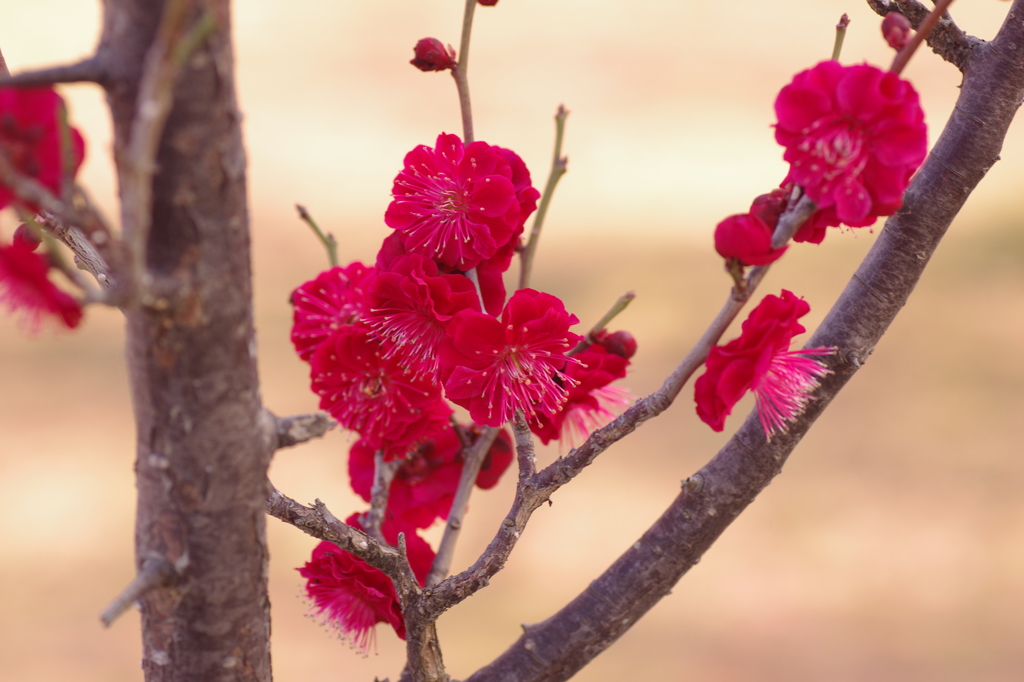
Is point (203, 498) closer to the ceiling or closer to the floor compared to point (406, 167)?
closer to the floor

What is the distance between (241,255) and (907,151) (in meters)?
0.20

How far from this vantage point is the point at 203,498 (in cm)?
27

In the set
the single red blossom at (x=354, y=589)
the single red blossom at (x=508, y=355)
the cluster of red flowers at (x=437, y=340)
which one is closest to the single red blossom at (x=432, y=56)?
the cluster of red flowers at (x=437, y=340)

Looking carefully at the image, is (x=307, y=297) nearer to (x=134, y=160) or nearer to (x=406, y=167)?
(x=406, y=167)

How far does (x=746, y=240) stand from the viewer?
0.26m

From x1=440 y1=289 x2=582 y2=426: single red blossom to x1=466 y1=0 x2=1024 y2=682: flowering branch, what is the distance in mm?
102

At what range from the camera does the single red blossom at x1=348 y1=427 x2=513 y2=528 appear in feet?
1.40

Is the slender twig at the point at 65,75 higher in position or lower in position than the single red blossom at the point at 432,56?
lower

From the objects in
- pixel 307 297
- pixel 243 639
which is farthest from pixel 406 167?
pixel 243 639

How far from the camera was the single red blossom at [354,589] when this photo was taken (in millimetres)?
379

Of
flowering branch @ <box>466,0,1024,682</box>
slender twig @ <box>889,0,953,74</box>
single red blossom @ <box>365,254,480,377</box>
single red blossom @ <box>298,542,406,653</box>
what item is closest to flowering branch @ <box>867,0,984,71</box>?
flowering branch @ <box>466,0,1024,682</box>

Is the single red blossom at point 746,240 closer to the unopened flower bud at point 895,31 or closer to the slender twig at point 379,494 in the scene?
the unopened flower bud at point 895,31

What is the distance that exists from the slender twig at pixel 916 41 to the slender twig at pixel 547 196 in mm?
148

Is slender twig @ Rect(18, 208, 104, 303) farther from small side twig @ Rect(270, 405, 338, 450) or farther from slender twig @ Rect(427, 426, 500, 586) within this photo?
slender twig @ Rect(427, 426, 500, 586)
